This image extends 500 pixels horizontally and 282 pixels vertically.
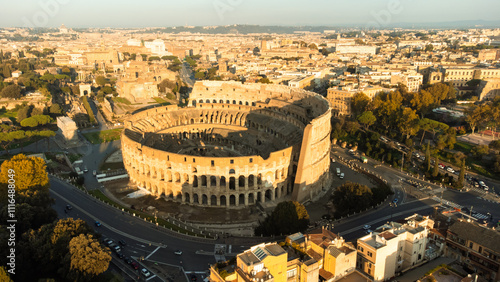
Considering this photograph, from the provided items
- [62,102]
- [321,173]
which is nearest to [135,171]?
[321,173]

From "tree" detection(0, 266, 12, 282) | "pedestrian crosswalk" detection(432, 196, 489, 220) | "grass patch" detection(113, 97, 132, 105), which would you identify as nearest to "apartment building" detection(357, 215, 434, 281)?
"pedestrian crosswalk" detection(432, 196, 489, 220)

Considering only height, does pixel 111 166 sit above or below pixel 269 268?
below

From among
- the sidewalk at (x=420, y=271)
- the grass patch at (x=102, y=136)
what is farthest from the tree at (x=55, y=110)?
the sidewalk at (x=420, y=271)

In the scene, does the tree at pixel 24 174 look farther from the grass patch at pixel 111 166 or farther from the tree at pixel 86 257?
the tree at pixel 86 257

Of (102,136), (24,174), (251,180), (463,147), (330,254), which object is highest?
(24,174)

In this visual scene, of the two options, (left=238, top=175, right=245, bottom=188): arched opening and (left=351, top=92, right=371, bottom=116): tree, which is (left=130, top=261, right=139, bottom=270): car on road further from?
(left=351, top=92, right=371, bottom=116): tree

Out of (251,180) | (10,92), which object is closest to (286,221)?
(251,180)

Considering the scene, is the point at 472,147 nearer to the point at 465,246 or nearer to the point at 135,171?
the point at 465,246

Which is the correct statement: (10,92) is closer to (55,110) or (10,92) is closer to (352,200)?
(55,110)
